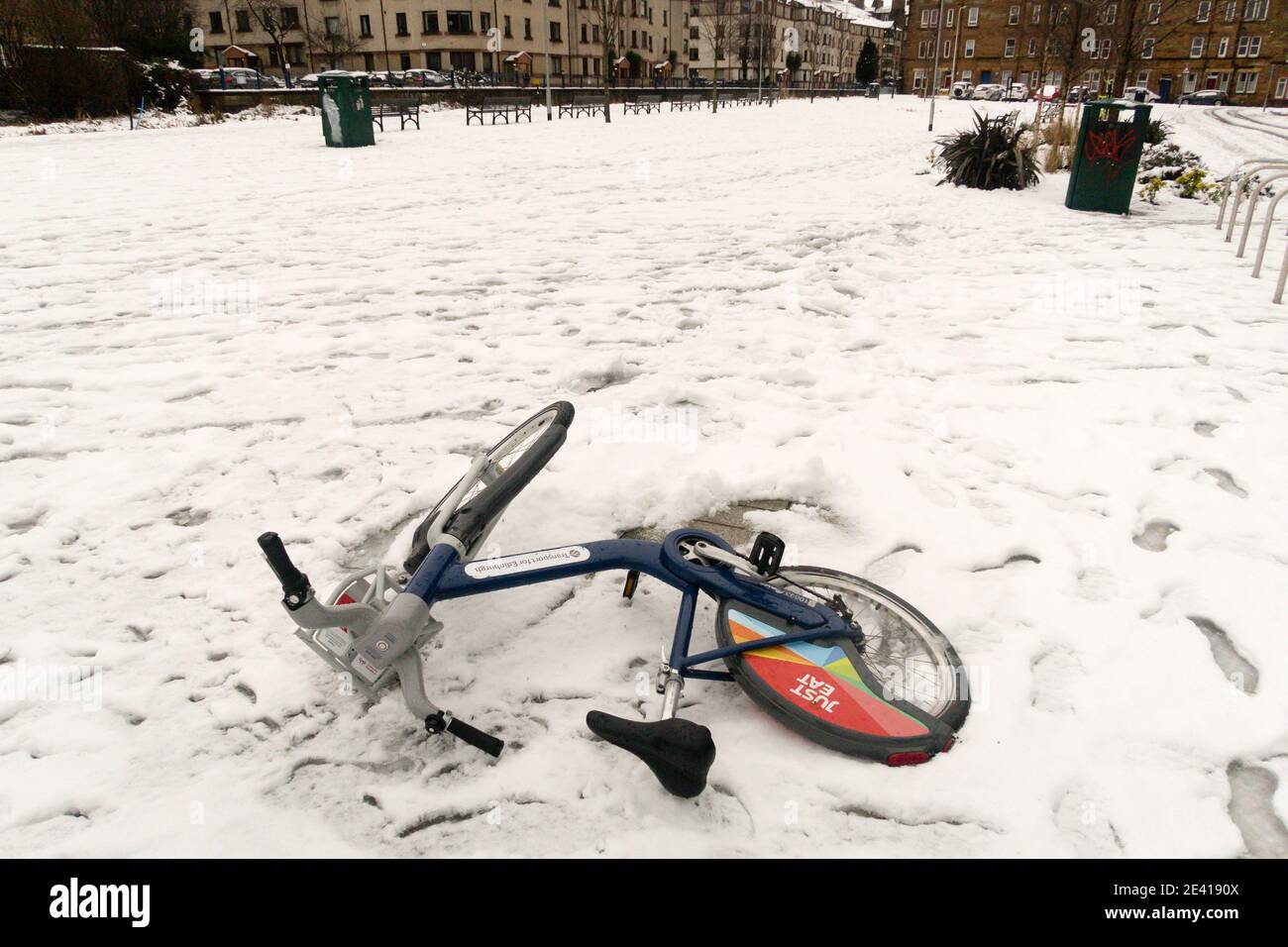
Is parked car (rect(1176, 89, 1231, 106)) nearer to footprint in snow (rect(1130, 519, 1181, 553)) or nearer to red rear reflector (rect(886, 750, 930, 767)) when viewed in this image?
footprint in snow (rect(1130, 519, 1181, 553))

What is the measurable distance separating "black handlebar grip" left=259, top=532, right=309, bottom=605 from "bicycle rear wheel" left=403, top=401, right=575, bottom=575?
1.56 ft

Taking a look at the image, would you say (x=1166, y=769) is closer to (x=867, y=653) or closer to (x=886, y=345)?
(x=867, y=653)

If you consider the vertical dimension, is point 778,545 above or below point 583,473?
above

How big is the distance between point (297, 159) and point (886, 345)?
1401 centimetres

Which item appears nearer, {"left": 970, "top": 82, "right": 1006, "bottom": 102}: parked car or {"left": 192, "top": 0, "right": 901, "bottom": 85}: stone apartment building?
{"left": 970, "top": 82, "right": 1006, "bottom": 102}: parked car

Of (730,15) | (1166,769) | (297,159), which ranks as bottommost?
(1166,769)

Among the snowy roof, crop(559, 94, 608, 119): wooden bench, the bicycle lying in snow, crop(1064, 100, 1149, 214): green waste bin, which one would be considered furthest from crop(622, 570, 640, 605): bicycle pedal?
the snowy roof

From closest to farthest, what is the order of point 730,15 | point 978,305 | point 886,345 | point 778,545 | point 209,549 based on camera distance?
point 778,545, point 209,549, point 886,345, point 978,305, point 730,15

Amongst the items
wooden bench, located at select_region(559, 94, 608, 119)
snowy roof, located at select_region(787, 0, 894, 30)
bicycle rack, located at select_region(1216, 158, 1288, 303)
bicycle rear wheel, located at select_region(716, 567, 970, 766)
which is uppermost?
snowy roof, located at select_region(787, 0, 894, 30)

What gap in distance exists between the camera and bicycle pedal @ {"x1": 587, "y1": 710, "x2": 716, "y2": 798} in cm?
179

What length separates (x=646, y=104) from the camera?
3919cm

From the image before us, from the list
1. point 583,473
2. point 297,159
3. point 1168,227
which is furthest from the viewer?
point 297,159

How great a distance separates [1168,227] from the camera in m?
9.09

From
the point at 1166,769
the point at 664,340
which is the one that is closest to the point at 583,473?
the point at 664,340
